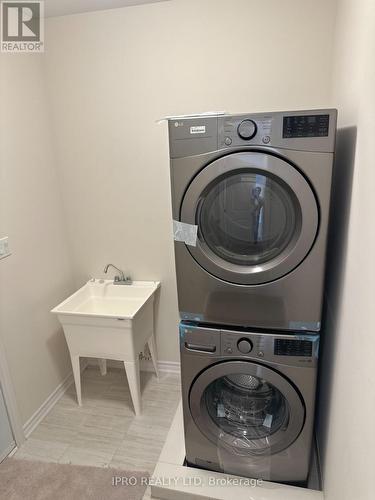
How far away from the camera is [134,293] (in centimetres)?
221

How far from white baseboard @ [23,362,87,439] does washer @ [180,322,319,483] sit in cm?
103

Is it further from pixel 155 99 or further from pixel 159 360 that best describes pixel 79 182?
pixel 159 360

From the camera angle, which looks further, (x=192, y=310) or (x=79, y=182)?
(x=79, y=182)

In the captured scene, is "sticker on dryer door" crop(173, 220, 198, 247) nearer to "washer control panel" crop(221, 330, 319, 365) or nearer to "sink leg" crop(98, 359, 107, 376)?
"washer control panel" crop(221, 330, 319, 365)

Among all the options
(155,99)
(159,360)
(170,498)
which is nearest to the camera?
(170,498)

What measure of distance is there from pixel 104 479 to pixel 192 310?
1049mm

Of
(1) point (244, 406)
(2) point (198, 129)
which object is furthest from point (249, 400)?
(2) point (198, 129)

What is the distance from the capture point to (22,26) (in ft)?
6.12

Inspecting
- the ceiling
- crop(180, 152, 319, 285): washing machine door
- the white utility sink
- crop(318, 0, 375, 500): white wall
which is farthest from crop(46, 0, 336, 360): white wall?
crop(180, 152, 319, 285): washing machine door

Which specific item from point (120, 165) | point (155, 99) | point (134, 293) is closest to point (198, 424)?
point (134, 293)

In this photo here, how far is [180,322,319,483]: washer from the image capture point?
132cm

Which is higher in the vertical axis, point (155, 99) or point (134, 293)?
point (155, 99)

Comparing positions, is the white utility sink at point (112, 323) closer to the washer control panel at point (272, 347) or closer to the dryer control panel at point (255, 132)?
the washer control panel at point (272, 347)

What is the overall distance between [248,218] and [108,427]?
159 centimetres
